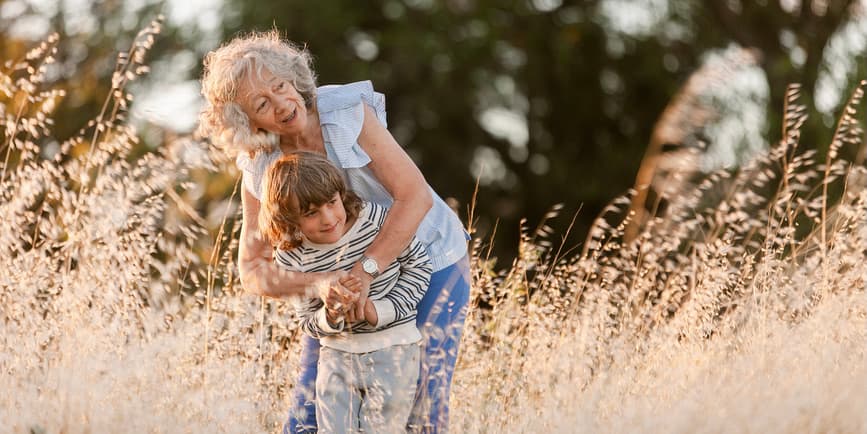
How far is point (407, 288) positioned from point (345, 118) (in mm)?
507

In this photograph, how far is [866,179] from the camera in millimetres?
4383

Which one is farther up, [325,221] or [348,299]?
[325,221]

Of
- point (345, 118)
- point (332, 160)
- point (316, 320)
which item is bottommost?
point (316, 320)

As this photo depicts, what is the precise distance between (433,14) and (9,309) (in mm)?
8636

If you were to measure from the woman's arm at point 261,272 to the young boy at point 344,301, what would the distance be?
6 centimetres

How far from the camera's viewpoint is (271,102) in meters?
2.80

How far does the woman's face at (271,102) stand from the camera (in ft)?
9.17

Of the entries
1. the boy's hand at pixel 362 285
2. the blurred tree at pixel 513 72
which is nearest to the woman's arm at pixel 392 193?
the boy's hand at pixel 362 285

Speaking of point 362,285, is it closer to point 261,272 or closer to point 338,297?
point 338,297

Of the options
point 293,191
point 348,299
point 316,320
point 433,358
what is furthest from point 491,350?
point 293,191

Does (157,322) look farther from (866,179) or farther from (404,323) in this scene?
(866,179)

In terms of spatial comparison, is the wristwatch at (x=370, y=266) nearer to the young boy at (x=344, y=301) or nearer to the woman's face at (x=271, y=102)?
the young boy at (x=344, y=301)

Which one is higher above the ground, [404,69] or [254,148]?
[404,69]

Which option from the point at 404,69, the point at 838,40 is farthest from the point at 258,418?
the point at 404,69
